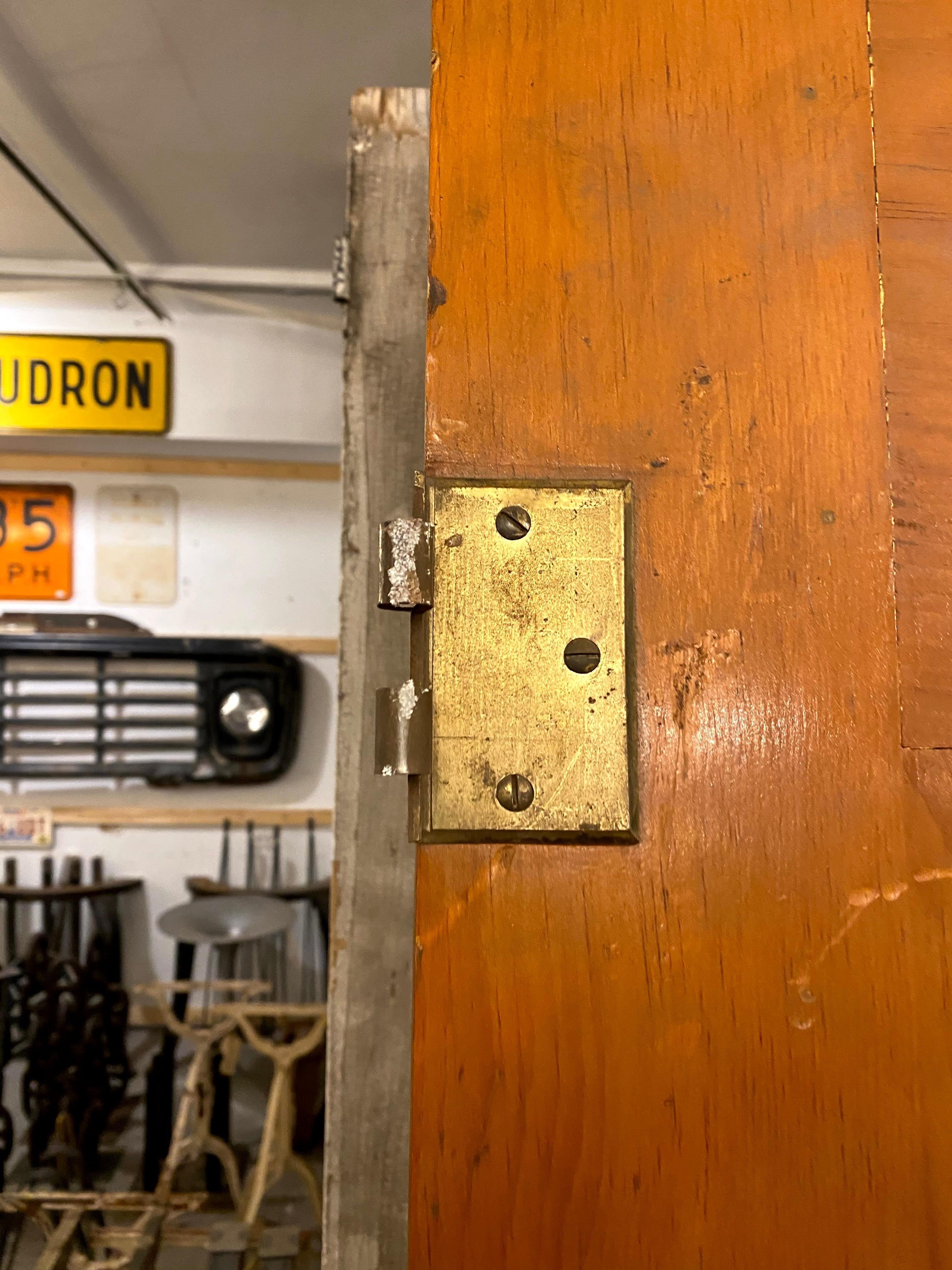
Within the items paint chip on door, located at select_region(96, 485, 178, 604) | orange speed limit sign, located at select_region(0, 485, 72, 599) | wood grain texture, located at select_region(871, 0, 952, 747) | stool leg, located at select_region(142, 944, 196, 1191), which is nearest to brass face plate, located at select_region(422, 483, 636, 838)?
wood grain texture, located at select_region(871, 0, 952, 747)

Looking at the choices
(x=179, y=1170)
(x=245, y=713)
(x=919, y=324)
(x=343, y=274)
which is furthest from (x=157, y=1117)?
(x=919, y=324)

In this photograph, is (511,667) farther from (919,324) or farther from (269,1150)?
(269,1150)

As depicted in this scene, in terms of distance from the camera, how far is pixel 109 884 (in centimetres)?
209

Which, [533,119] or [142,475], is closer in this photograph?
[533,119]

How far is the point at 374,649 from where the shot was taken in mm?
544

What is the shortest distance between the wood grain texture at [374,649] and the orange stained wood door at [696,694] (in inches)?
8.3

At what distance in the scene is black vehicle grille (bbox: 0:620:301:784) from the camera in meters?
2.29

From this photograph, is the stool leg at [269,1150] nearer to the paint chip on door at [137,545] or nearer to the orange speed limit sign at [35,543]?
the paint chip on door at [137,545]

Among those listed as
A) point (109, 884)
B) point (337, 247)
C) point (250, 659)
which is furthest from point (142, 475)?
point (337, 247)

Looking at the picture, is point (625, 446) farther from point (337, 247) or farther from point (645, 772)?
point (337, 247)

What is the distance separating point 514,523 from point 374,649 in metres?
0.24

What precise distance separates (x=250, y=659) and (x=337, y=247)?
73.1 inches

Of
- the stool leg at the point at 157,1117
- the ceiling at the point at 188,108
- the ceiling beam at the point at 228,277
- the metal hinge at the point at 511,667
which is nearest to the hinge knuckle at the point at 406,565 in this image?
the metal hinge at the point at 511,667

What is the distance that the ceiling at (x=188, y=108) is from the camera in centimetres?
121
